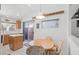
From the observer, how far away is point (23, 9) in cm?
143

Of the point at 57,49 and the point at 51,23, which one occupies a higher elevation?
the point at 51,23

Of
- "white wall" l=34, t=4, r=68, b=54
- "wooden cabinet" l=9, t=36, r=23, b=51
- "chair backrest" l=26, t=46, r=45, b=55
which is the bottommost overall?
"chair backrest" l=26, t=46, r=45, b=55

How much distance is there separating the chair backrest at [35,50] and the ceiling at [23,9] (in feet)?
1.37

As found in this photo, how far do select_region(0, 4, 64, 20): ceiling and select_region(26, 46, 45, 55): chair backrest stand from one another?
42cm

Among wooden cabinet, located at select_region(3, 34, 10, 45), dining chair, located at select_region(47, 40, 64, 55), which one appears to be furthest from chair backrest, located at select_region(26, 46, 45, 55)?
wooden cabinet, located at select_region(3, 34, 10, 45)

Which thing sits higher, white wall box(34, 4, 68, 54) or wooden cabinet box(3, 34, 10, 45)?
white wall box(34, 4, 68, 54)

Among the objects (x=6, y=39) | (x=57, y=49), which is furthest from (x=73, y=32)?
(x=6, y=39)

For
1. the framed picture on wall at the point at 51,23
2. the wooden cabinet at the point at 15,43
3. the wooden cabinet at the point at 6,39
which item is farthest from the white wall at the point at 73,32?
the wooden cabinet at the point at 6,39

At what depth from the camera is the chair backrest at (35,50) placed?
142cm

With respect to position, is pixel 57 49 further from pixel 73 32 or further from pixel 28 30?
pixel 28 30

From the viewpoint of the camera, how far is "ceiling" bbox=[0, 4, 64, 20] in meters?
1.41

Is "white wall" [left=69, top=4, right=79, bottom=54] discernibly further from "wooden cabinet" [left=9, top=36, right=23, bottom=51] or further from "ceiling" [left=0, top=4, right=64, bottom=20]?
"wooden cabinet" [left=9, top=36, right=23, bottom=51]

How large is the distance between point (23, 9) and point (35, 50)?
576mm
